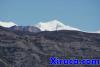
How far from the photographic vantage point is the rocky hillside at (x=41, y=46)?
54.8 feet

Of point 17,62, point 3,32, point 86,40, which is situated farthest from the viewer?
point 86,40

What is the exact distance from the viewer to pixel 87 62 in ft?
58.2

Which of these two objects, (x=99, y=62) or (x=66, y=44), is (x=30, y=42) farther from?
(x=99, y=62)

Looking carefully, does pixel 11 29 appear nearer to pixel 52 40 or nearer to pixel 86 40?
pixel 52 40

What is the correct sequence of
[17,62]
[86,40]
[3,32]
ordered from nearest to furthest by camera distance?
[17,62] → [3,32] → [86,40]

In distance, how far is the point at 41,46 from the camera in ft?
57.5

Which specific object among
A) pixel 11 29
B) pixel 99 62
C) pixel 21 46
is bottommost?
pixel 99 62

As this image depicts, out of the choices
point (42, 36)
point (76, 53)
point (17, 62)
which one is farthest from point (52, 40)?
point (17, 62)

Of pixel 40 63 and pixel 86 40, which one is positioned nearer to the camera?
pixel 40 63

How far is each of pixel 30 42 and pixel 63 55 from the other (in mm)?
2460

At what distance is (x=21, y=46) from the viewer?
17047 millimetres

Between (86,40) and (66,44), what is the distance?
5.75 feet

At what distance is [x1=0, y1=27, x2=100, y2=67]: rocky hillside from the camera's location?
54.8 feet

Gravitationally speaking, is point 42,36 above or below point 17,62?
above
